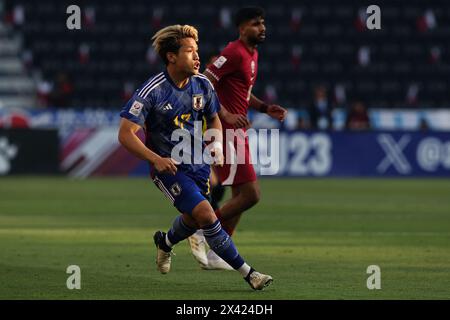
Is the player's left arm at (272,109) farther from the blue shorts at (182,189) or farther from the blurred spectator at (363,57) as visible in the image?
the blurred spectator at (363,57)

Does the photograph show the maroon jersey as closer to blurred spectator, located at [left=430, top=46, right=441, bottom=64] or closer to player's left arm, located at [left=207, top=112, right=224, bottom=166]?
player's left arm, located at [left=207, top=112, right=224, bottom=166]

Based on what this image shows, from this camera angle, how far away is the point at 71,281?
9570 millimetres

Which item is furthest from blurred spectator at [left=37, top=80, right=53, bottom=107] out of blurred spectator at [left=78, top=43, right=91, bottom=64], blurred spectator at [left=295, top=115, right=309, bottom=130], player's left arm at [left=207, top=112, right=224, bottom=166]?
player's left arm at [left=207, top=112, right=224, bottom=166]

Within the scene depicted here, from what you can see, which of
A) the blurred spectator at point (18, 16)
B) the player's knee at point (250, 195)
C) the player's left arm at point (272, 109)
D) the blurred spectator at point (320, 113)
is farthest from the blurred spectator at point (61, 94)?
the player's knee at point (250, 195)

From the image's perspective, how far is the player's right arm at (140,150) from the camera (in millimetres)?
9172

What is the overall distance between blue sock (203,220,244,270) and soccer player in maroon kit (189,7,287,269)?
73.4 inches

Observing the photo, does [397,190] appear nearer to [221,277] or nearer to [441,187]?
[441,187]

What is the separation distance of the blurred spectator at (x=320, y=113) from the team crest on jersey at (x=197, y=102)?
2137 centimetres

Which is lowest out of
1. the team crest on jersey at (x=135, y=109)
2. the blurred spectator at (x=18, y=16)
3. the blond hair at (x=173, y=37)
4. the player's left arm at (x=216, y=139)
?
the player's left arm at (x=216, y=139)

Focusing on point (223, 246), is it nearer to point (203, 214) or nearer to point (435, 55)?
point (203, 214)

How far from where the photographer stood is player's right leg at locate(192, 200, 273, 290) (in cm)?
920

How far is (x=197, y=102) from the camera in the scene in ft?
32.1

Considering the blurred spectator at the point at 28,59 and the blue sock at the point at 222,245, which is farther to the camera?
the blurred spectator at the point at 28,59
